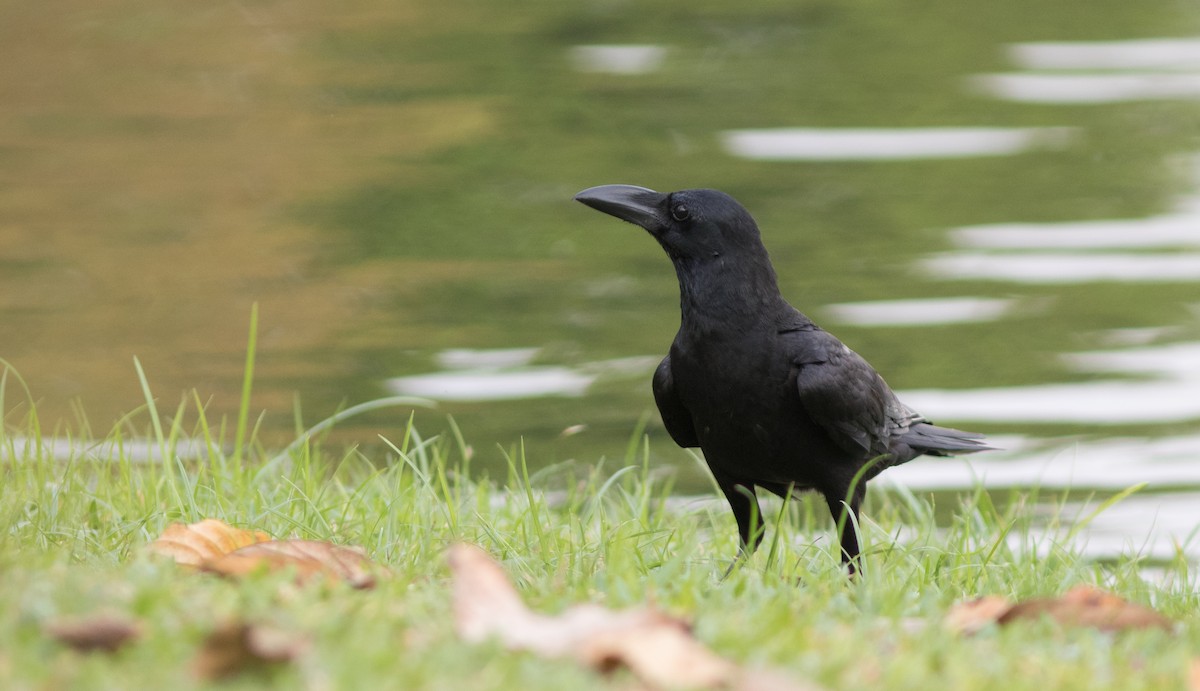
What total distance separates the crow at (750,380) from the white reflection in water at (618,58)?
9636mm

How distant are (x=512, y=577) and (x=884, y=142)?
9155mm

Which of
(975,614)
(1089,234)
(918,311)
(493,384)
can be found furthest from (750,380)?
(1089,234)

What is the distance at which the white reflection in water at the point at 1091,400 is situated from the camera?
8.02 metres

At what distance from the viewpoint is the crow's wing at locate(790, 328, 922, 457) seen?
429cm

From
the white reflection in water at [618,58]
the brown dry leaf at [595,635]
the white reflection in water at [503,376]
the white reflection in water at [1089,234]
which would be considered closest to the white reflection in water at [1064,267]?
the white reflection in water at [1089,234]

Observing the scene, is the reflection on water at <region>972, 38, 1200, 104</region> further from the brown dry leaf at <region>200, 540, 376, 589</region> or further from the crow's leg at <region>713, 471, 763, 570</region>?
the brown dry leaf at <region>200, 540, 376, 589</region>

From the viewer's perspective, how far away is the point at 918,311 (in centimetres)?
921

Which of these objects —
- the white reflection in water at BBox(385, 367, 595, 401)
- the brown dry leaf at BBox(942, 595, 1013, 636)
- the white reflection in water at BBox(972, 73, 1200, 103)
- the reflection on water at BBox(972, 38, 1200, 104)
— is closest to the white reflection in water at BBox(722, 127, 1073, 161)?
the white reflection in water at BBox(972, 73, 1200, 103)

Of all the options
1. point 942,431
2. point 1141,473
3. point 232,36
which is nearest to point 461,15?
point 232,36

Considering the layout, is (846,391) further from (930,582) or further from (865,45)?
(865,45)

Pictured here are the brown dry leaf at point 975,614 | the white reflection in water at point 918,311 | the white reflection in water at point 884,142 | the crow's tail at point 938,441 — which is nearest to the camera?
the brown dry leaf at point 975,614

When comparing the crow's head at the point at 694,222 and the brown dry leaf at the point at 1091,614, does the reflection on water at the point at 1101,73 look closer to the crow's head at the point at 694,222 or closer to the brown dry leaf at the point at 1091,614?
the crow's head at the point at 694,222

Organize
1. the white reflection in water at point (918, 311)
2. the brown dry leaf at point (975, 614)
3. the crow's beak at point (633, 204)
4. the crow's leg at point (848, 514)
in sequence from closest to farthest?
the brown dry leaf at point (975, 614)
the crow's leg at point (848, 514)
the crow's beak at point (633, 204)
the white reflection in water at point (918, 311)

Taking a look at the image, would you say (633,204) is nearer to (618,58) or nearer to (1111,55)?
(618,58)
